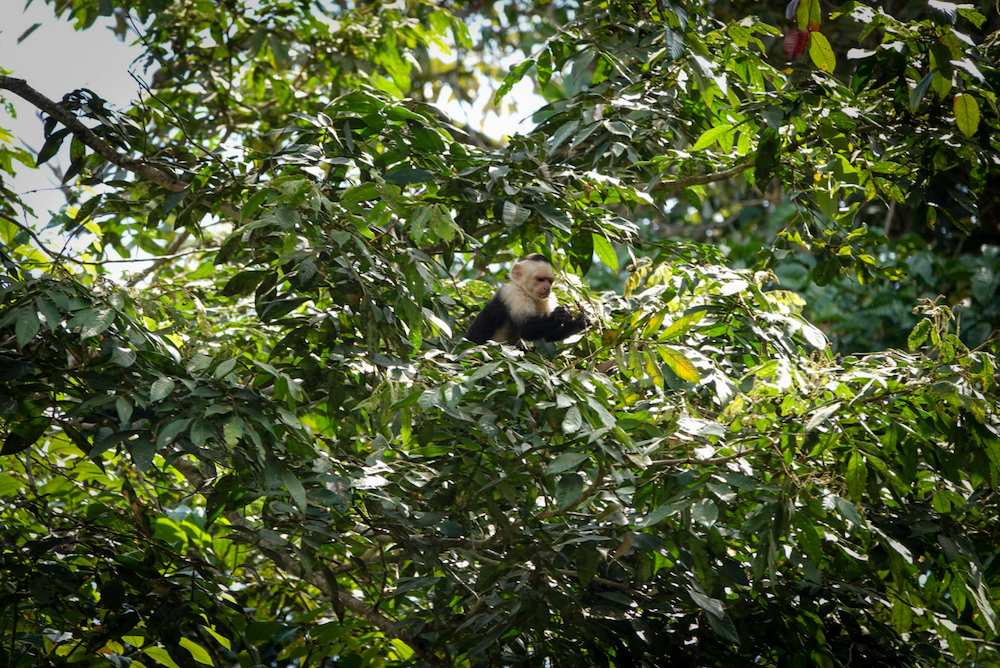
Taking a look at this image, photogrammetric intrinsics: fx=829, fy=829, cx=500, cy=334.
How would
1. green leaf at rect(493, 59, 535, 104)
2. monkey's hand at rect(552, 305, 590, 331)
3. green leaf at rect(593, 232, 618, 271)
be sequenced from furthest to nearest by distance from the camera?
1. monkey's hand at rect(552, 305, 590, 331)
2. green leaf at rect(493, 59, 535, 104)
3. green leaf at rect(593, 232, 618, 271)

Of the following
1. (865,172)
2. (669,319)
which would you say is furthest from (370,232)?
(865,172)

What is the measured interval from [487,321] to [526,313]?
0.75 ft

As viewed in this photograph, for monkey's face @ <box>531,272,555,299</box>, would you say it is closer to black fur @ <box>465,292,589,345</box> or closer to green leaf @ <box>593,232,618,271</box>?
black fur @ <box>465,292,589,345</box>

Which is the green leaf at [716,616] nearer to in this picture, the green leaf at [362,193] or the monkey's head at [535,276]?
the green leaf at [362,193]

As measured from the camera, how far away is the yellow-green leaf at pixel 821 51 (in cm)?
245

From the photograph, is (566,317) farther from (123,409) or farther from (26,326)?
(26,326)

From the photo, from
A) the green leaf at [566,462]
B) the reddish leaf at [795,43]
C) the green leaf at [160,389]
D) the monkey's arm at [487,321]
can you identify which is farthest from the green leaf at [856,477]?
the monkey's arm at [487,321]

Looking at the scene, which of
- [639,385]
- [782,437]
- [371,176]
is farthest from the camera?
[639,385]

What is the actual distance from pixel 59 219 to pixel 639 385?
2224mm

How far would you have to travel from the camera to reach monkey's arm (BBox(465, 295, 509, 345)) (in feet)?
12.8

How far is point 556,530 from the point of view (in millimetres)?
2441

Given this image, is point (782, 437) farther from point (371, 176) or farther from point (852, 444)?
point (371, 176)

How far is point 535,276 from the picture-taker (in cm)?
400

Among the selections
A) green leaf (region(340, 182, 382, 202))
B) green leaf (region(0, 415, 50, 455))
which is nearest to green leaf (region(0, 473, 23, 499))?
green leaf (region(0, 415, 50, 455))
